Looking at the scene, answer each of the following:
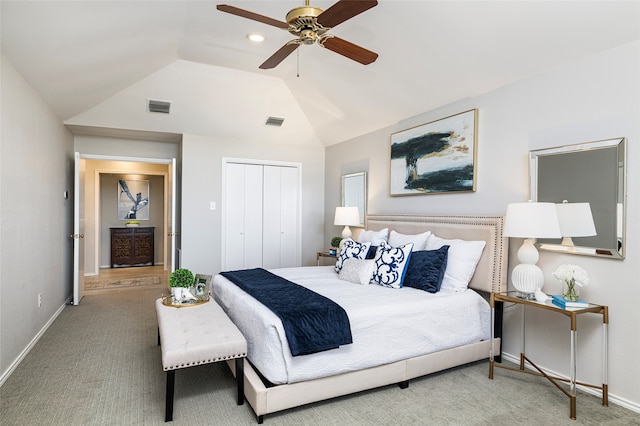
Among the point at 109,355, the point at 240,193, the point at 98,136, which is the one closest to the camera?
the point at 109,355

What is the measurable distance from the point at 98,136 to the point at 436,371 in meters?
5.45

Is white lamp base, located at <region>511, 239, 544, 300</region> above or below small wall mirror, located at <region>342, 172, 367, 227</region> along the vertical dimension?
below

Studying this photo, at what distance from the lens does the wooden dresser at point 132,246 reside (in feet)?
26.3

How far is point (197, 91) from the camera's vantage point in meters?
4.76

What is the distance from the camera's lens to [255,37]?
143 inches

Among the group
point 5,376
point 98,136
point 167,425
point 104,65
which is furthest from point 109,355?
point 98,136

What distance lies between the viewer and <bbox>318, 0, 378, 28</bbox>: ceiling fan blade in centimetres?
191

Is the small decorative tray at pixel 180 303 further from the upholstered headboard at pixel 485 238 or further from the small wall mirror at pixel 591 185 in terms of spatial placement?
the small wall mirror at pixel 591 185

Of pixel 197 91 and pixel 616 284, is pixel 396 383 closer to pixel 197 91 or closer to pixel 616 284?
pixel 616 284

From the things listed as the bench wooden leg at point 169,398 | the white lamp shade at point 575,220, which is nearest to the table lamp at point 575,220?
the white lamp shade at point 575,220

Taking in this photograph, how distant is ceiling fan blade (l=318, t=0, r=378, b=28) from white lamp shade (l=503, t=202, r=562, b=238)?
1.71m

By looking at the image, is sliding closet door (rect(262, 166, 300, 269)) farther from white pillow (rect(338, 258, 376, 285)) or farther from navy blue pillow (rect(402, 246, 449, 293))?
navy blue pillow (rect(402, 246, 449, 293))

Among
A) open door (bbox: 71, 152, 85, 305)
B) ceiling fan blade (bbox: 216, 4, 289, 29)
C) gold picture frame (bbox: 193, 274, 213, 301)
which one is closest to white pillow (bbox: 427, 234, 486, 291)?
gold picture frame (bbox: 193, 274, 213, 301)

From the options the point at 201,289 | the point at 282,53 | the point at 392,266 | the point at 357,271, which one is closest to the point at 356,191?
the point at 357,271
